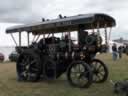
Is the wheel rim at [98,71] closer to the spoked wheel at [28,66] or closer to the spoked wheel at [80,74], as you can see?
the spoked wheel at [80,74]

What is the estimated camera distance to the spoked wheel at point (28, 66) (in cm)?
1174

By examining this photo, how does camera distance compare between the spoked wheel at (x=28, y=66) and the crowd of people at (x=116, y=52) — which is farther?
the crowd of people at (x=116, y=52)

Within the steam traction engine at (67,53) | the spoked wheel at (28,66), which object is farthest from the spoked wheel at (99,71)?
Result: the spoked wheel at (28,66)

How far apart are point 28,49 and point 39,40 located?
0.61 metres

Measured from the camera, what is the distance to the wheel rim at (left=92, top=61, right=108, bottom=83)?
37.2 feet

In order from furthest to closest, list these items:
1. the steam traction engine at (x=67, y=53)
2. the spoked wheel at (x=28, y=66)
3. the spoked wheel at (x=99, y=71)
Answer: the spoked wheel at (x=28, y=66)
the spoked wheel at (x=99, y=71)
the steam traction engine at (x=67, y=53)

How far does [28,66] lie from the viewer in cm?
1209

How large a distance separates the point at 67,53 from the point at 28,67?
6.47 ft

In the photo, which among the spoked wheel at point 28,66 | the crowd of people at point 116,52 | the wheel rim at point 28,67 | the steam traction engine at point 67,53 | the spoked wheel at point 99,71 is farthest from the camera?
the crowd of people at point 116,52

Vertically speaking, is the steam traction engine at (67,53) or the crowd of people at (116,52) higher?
the steam traction engine at (67,53)

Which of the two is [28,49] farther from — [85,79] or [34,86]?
[85,79]

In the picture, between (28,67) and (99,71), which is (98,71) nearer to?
(99,71)

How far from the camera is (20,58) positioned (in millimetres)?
12523

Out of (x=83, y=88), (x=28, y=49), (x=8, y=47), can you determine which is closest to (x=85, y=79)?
(x=83, y=88)
